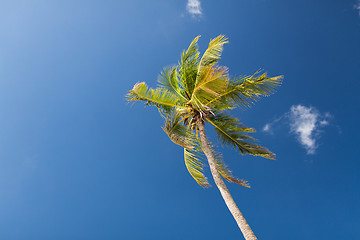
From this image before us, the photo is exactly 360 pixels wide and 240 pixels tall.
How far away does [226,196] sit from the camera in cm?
773

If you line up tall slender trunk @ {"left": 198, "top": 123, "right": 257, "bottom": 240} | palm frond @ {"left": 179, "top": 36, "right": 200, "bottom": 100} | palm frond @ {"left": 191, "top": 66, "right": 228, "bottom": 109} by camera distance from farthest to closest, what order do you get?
1. palm frond @ {"left": 179, "top": 36, "right": 200, "bottom": 100}
2. palm frond @ {"left": 191, "top": 66, "right": 228, "bottom": 109}
3. tall slender trunk @ {"left": 198, "top": 123, "right": 257, "bottom": 240}

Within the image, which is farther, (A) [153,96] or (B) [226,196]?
(A) [153,96]

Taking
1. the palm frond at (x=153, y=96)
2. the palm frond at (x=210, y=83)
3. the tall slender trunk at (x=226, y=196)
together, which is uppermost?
the palm frond at (x=153, y=96)

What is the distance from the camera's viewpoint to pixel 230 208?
7.46 metres

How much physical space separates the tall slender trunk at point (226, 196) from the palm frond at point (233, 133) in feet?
3.91

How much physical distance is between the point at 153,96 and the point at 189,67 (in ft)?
6.80

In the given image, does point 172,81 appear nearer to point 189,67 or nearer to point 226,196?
point 189,67

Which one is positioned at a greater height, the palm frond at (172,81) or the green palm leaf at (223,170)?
the palm frond at (172,81)

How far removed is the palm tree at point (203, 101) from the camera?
28.5ft

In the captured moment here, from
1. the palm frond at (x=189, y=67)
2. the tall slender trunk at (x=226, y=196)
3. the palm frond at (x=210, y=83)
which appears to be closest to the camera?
the tall slender trunk at (x=226, y=196)

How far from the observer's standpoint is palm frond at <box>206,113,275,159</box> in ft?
33.0

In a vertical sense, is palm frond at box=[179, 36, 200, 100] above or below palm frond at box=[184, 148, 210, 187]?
above

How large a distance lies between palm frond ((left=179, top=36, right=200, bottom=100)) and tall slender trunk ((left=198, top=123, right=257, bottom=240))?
1793 mm

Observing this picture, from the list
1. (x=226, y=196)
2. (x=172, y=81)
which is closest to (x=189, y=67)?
(x=172, y=81)
